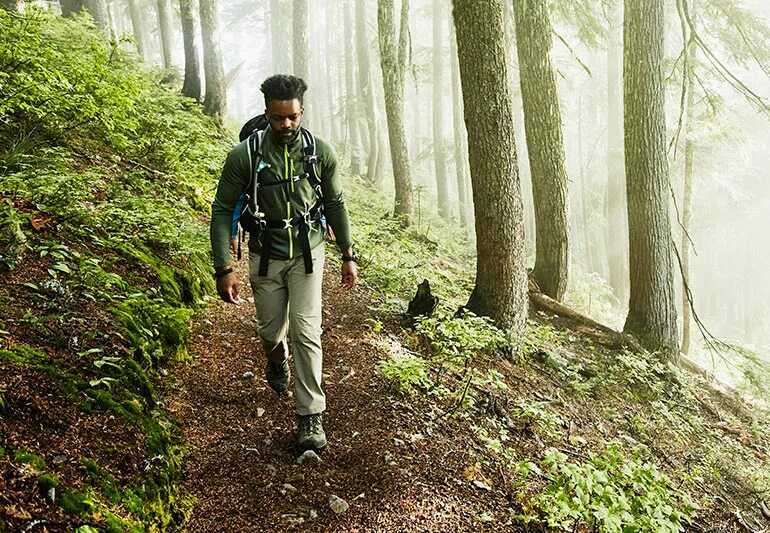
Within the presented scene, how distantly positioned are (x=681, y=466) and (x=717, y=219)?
1690 inches

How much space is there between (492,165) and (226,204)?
11.1ft

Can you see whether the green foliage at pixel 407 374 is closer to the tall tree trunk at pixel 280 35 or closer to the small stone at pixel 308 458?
the small stone at pixel 308 458

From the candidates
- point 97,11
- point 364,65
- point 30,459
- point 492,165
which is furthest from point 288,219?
point 364,65

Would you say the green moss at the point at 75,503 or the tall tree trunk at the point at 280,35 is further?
the tall tree trunk at the point at 280,35

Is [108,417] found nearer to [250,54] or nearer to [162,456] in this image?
[162,456]

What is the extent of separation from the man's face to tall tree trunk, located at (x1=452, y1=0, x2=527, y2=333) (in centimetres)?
293

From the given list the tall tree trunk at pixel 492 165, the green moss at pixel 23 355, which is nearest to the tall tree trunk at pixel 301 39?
the tall tree trunk at pixel 492 165

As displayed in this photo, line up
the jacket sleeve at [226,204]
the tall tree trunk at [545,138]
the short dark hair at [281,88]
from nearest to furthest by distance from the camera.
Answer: the short dark hair at [281,88], the jacket sleeve at [226,204], the tall tree trunk at [545,138]

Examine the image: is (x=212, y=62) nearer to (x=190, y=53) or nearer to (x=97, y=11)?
(x=190, y=53)

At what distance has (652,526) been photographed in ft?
9.77

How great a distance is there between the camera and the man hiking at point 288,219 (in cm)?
354

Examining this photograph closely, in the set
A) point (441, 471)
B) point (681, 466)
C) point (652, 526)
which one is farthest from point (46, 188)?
point (681, 466)

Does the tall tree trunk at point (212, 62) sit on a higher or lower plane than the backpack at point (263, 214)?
higher

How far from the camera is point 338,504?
10.4ft
